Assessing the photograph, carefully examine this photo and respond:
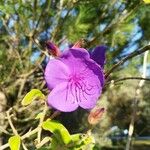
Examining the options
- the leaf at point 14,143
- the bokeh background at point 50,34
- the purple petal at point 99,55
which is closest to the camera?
the purple petal at point 99,55

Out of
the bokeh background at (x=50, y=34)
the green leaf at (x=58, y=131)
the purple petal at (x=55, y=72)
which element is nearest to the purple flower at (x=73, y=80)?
the purple petal at (x=55, y=72)

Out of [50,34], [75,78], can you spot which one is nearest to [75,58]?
[75,78]

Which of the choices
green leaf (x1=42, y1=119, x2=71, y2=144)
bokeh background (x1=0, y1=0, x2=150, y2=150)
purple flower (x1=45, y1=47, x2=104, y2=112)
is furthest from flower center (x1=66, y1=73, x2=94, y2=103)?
bokeh background (x1=0, y1=0, x2=150, y2=150)

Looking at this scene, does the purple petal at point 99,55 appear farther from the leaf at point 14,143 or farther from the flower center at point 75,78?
the leaf at point 14,143

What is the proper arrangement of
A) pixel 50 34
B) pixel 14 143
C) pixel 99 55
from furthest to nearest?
1. pixel 50 34
2. pixel 14 143
3. pixel 99 55

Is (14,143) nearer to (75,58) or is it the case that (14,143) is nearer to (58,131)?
(58,131)

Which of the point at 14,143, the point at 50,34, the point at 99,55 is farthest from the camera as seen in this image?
the point at 50,34

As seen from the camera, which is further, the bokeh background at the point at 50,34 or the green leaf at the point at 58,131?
the bokeh background at the point at 50,34

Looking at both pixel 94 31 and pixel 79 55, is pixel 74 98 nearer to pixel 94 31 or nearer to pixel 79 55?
pixel 79 55
